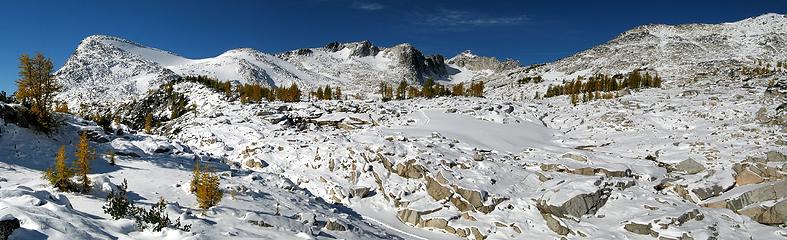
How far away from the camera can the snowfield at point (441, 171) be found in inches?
725

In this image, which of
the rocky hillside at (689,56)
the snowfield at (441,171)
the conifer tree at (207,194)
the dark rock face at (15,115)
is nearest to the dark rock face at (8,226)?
the snowfield at (441,171)

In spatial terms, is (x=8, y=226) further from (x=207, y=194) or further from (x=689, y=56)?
(x=689, y=56)

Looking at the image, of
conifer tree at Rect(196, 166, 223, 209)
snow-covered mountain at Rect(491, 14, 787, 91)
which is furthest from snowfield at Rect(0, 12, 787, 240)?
snow-covered mountain at Rect(491, 14, 787, 91)

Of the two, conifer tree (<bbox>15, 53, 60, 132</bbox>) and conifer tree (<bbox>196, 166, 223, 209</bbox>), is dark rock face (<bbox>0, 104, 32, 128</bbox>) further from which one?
conifer tree (<bbox>196, 166, 223, 209</bbox>)

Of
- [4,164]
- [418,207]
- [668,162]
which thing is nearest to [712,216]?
[668,162]

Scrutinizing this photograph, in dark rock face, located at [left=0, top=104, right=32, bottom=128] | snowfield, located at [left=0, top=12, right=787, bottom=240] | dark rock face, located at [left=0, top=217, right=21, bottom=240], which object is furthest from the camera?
dark rock face, located at [left=0, top=104, right=32, bottom=128]

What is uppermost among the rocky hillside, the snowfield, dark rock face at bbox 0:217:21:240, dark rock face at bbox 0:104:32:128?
the rocky hillside

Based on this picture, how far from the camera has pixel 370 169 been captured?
43.4 metres

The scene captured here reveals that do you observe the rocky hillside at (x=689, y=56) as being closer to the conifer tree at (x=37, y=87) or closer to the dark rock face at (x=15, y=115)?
the conifer tree at (x=37, y=87)

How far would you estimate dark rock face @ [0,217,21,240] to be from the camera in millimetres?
8922

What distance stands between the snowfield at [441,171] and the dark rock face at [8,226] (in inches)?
5.6

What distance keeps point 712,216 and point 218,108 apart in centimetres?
7376

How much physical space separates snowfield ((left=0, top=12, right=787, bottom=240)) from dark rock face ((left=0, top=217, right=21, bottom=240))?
142 millimetres

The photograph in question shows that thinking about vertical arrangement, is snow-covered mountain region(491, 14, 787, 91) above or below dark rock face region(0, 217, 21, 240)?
above
